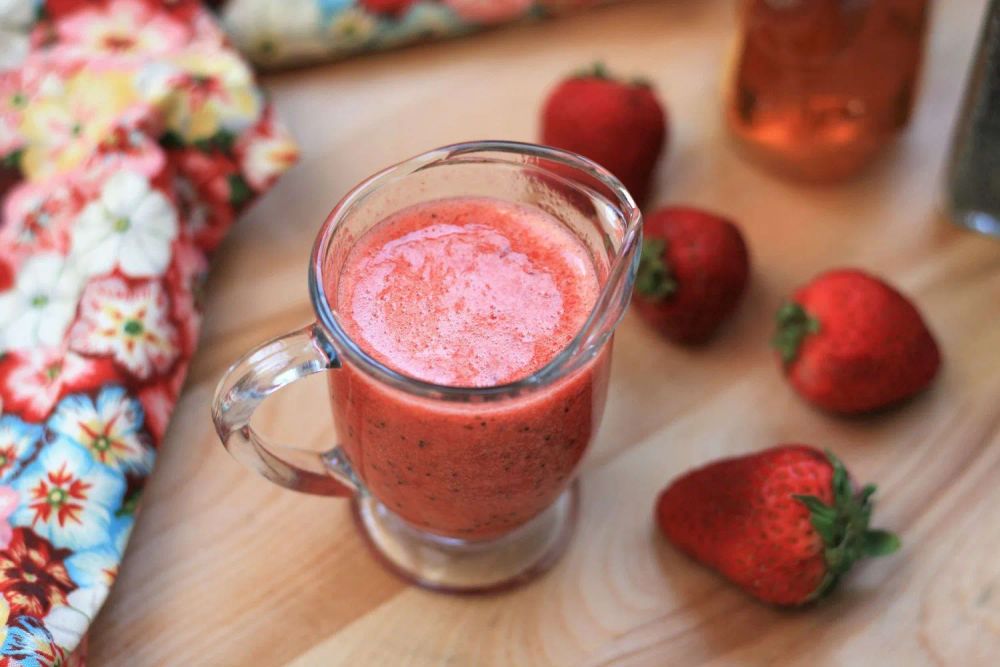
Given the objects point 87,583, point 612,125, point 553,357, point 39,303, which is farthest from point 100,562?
point 612,125

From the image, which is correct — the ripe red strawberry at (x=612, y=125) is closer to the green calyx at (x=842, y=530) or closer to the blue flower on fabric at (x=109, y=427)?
the green calyx at (x=842, y=530)

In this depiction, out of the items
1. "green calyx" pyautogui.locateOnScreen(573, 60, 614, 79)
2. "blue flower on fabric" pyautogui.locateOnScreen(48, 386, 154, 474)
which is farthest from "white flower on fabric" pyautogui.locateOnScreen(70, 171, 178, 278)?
"green calyx" pyautogui.locateOnScreen(573, 60, 614, 79)

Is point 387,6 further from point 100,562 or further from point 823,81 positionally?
point 100,562

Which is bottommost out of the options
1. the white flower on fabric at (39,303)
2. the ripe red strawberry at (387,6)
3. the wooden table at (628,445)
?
the wooden table at (628,445)

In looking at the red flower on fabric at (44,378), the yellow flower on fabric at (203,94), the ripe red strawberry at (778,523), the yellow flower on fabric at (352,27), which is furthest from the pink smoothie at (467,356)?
the yellow flower on fabric at (352,27)

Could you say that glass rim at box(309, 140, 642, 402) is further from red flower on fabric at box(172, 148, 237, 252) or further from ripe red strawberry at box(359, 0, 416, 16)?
ripe red strawberry at box(359, 0, 416, 16)

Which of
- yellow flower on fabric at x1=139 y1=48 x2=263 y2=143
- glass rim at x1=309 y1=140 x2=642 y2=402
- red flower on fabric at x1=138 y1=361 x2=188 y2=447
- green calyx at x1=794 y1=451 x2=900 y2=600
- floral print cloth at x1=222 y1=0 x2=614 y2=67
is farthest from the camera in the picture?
floral print cloth at x1=222 y1=0 x2=614 y2=67
